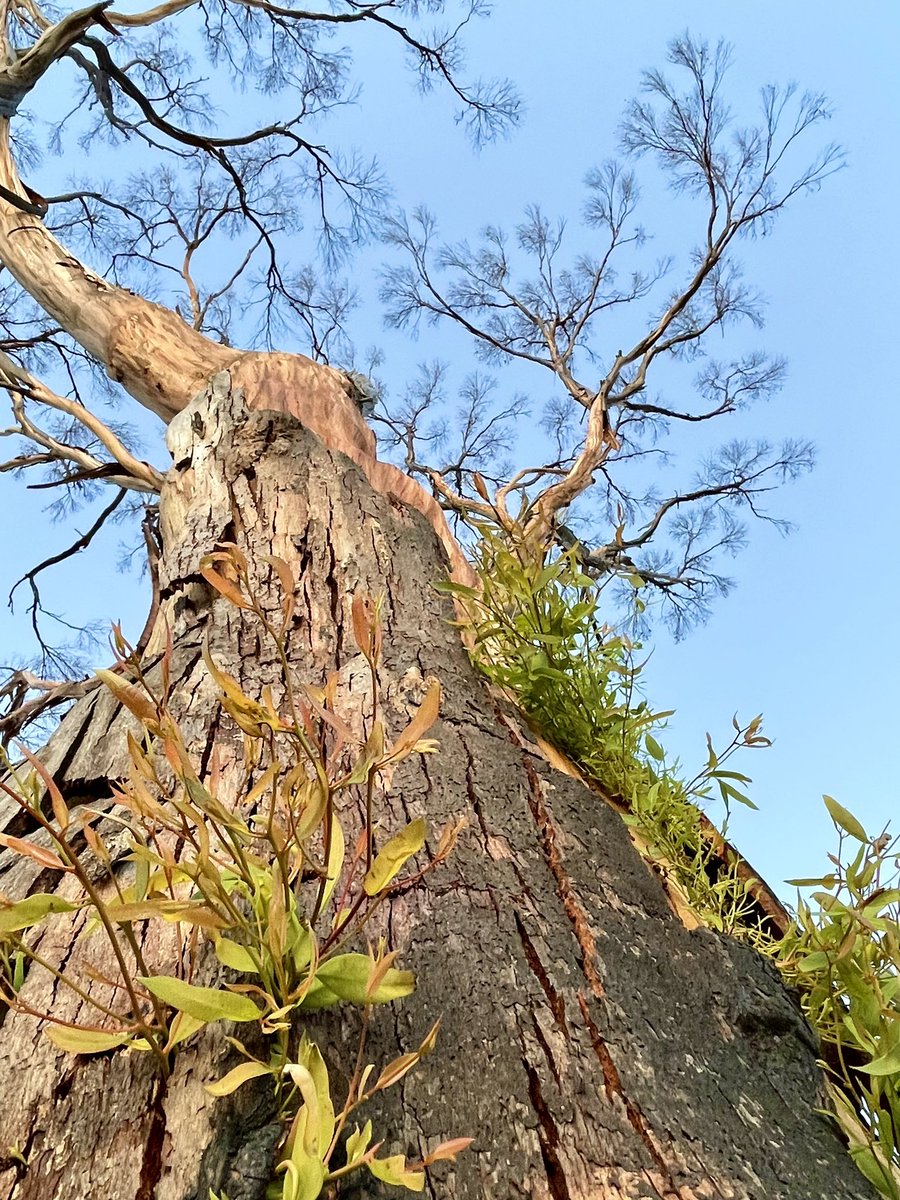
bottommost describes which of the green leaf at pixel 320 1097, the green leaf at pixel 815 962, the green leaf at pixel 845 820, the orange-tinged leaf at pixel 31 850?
the green leaf at pixel 320 1097

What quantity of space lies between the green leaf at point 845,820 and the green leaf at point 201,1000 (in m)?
0.73

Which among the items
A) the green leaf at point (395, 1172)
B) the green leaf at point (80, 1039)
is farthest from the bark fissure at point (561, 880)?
the green leaf at point (80, 1039)

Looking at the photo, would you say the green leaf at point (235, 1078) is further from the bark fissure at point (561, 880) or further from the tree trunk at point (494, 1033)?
the bark fissure at point (561, 880)

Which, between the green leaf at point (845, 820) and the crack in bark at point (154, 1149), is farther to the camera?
the green leaf at point (845, 820)

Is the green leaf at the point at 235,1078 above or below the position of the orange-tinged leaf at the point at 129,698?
below

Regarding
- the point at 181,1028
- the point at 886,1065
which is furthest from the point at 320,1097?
the point at 886,1065

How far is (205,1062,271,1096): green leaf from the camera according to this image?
0.63m

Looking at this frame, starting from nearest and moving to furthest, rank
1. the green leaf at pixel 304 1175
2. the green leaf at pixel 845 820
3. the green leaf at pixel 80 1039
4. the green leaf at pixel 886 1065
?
the green leaf at pixel 304 1175
the green leaf at pixel 80 1039
the green leaf at pixel 886 1065
the green leaf at pixel 845 820

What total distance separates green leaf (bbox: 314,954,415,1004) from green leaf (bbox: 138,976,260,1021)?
7 centimetres

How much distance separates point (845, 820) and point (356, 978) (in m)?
0.65

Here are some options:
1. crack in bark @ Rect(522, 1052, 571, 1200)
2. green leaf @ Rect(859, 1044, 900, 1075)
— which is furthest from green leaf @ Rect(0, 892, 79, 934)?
green leaf @ Rect(859, 1044, 900, 1075)

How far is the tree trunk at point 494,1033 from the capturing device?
73 centimetres

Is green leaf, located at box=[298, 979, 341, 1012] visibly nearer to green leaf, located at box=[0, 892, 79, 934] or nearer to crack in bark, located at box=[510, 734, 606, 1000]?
green leaf, located at box=[0, 892, 79, 934]

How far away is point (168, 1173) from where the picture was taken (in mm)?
717
